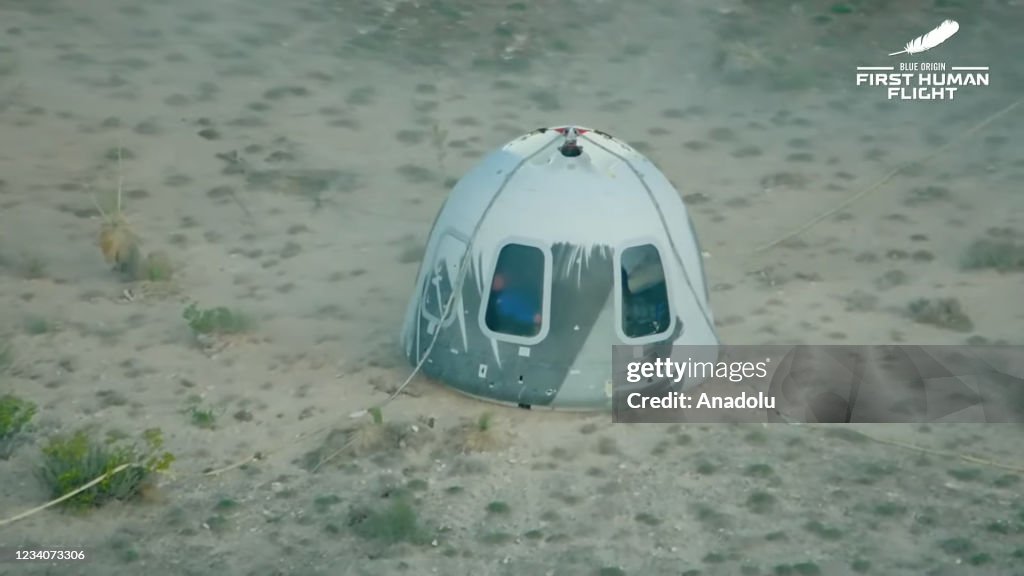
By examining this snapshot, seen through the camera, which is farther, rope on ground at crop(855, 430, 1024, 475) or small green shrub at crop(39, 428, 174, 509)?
rope on ground at crop(855, 430, 1024, 475)

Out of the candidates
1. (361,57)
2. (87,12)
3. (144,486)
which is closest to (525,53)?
(361,57)

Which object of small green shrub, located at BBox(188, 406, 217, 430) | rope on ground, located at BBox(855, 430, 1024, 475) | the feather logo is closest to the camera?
rope on ground, located at BBox(855, 430, 1024, 475)

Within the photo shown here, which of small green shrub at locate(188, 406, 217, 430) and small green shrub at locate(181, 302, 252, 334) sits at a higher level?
small green shrub at locate(181, 302, 252, 334)

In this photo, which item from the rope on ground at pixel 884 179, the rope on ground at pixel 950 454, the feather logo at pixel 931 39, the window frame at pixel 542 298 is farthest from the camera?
the feather logo at pixel 931 39

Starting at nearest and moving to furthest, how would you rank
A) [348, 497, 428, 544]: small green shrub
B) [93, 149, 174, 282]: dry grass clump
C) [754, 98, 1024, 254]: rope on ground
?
[348, 497, 428, 544]: small green shrub, [93, 149, 174, 282]: dry grass clump, [754, 98, 1024, 254]: rope on ground

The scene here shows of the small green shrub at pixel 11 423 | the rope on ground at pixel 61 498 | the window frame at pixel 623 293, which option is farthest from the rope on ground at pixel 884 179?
the small green shrub at pixel 11 423

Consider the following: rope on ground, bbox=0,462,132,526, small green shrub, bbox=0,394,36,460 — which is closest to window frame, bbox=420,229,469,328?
rope on ground, bbox=0,462,132,526

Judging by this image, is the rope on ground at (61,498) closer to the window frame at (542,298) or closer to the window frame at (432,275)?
the window frame at (432,275)

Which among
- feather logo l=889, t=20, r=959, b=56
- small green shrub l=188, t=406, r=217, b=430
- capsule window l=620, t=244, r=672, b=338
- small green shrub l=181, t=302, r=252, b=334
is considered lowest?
small green shrub l=188, t=406, r=217, b=430

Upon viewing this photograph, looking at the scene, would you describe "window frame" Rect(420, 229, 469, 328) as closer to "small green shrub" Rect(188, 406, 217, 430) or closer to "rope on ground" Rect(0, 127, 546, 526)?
"rope on ground" Rect(0, 127, 546, 526)
